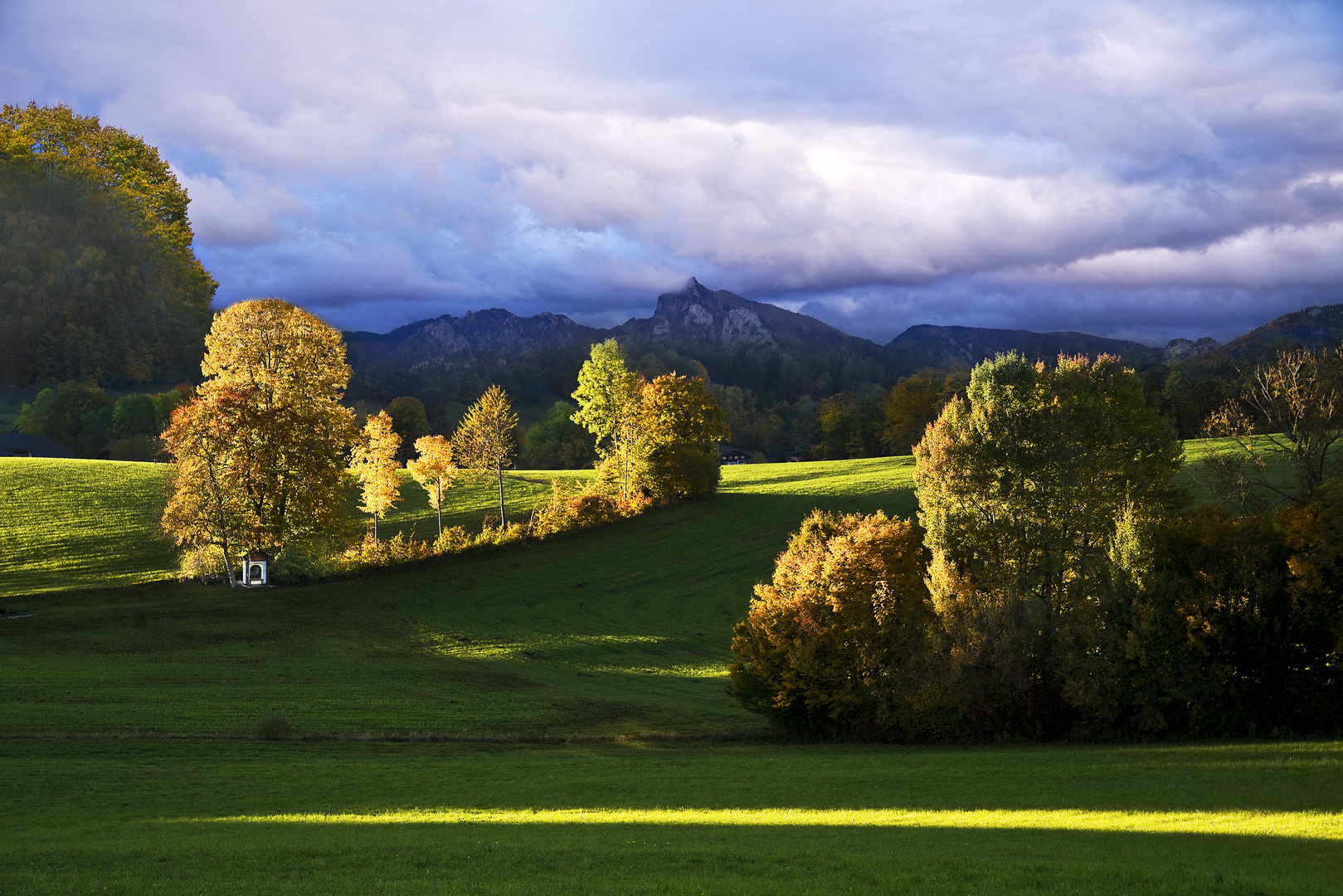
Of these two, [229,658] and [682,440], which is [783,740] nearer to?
[229,658]

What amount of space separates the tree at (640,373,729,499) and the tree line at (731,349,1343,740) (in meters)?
34.0

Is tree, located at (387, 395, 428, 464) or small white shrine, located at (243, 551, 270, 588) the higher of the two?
tree, located at (387, 395, 428, 464)

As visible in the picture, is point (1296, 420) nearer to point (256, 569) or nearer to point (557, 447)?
point (256, 569)

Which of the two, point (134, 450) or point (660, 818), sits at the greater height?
point (134, 450)

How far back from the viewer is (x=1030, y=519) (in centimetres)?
3119

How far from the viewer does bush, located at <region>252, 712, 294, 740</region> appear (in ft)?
82.0

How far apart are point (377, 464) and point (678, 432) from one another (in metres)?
23.6

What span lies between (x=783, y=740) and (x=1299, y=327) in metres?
150

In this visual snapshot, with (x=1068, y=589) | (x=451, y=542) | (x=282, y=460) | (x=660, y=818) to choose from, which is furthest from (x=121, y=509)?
(x=1068, y=589)

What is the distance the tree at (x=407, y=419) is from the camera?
104 meters

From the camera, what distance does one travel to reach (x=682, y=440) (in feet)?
219

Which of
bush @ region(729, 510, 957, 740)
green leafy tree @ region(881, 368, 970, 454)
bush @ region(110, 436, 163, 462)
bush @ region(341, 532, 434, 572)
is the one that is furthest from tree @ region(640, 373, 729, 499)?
bush @ region(110, 436, 163, 462)

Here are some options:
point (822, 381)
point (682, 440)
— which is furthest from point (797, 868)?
point (822, 381)

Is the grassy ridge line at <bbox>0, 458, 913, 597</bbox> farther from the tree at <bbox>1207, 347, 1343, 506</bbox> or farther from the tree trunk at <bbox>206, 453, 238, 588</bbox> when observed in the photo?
the tree at <bbox>1207, 347, 1343, 506</bbox>
